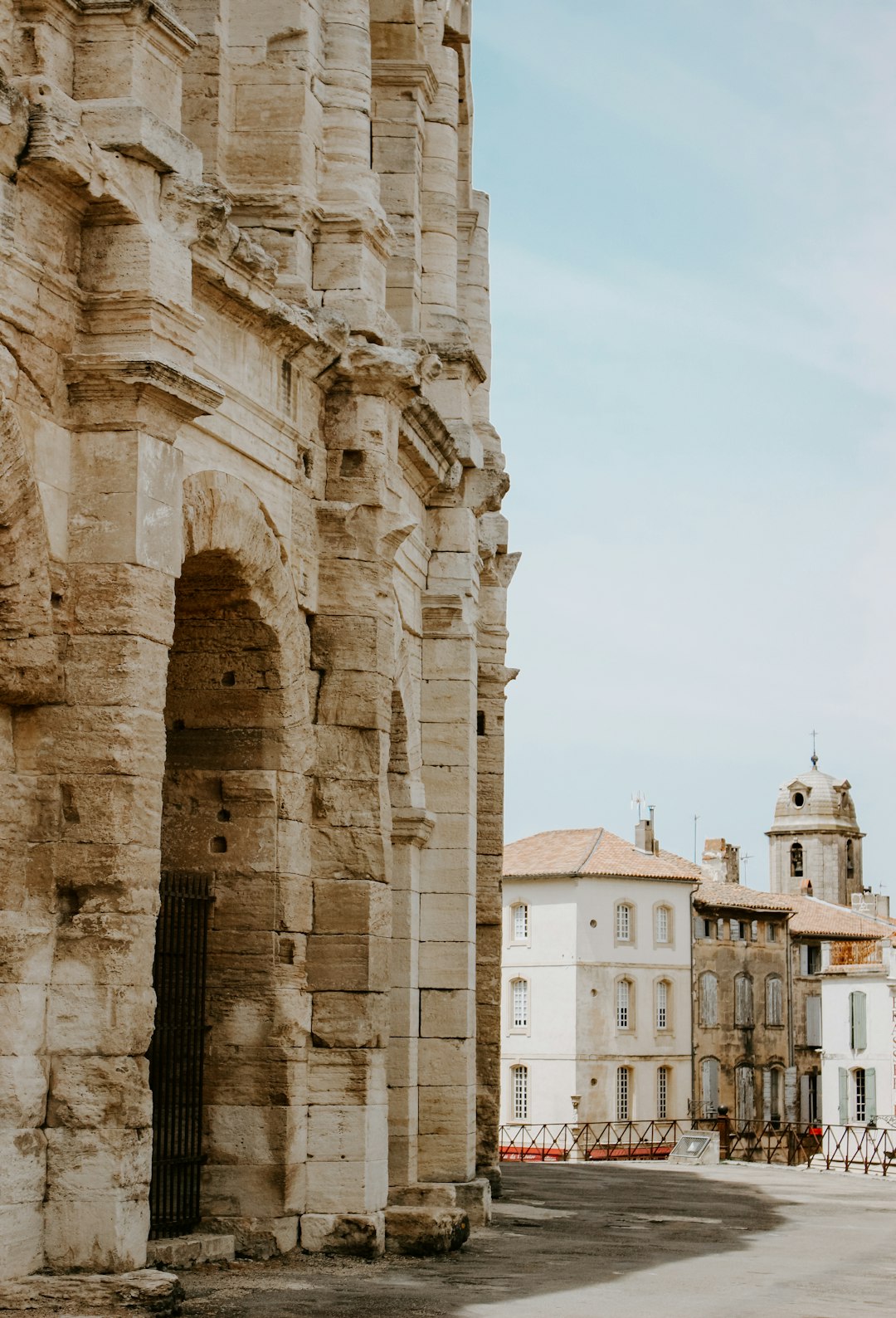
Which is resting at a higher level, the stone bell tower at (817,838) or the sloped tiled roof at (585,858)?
the stone bell tower at (817,838)

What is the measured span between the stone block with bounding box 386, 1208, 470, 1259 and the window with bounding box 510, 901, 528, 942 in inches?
1511

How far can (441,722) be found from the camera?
15727mm

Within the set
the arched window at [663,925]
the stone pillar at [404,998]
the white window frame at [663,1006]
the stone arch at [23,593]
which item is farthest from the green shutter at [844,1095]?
the stone arch at [23,593]

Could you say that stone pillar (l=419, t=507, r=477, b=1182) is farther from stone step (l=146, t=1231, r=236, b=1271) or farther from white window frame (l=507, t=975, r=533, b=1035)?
white window frame (l=507, t=975, r=533, b=1035)

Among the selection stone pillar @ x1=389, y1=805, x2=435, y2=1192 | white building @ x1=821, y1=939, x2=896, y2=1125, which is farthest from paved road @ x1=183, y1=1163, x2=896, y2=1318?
white building @ x1=821, y1=939, x2=896, y2=1125

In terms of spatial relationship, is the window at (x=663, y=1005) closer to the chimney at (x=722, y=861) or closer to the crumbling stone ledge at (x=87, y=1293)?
the chimney at (x=722, y=861)

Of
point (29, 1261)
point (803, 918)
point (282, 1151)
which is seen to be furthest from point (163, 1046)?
point (803, 918)

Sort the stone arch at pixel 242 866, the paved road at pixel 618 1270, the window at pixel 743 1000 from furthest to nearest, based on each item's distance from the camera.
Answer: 1. the window at pixel 743 1000
2. the stone arch at pixel 242 866
3. the paved road at pixel 618 1270

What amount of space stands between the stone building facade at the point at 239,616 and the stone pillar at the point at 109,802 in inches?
0.6

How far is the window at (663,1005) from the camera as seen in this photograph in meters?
51.6

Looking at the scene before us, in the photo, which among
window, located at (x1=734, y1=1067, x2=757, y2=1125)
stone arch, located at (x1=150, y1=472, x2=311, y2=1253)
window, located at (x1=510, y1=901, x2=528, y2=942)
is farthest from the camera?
window, located at (x1=734, y1=1067, x2=757, y2=1125)

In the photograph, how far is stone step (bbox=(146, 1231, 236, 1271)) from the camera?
1051cm

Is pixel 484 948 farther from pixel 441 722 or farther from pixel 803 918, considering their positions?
pixel 803 918

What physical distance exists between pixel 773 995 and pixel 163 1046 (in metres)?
47.9
